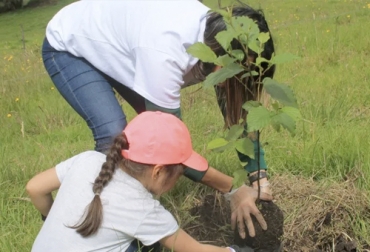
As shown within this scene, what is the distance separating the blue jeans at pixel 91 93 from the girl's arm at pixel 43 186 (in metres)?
0.27

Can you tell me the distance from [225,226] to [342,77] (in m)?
2.18

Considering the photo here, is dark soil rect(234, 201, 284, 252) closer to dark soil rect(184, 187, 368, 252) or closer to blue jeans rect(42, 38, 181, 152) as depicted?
dark soil rect(184, 187, 368, 252)

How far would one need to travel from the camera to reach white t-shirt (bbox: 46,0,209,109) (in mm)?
1910

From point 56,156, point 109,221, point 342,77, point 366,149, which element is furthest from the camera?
point 342,77

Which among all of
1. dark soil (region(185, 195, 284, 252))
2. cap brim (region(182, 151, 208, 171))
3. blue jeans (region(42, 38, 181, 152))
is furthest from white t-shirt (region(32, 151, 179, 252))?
dark soil (region(185, 195, 284, 252))

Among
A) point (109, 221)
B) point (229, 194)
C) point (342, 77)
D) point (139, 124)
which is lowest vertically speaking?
point (342, 77)

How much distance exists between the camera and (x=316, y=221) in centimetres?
238

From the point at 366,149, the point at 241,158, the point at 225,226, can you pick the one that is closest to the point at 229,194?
the point at 241,158

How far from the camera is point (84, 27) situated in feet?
7.34

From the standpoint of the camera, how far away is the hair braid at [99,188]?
168 cm

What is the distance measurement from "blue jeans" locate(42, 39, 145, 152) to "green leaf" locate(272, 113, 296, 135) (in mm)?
720

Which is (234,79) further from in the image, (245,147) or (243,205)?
(243,205)

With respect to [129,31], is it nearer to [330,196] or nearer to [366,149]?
[330,196]

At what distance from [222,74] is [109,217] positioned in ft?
1.79
